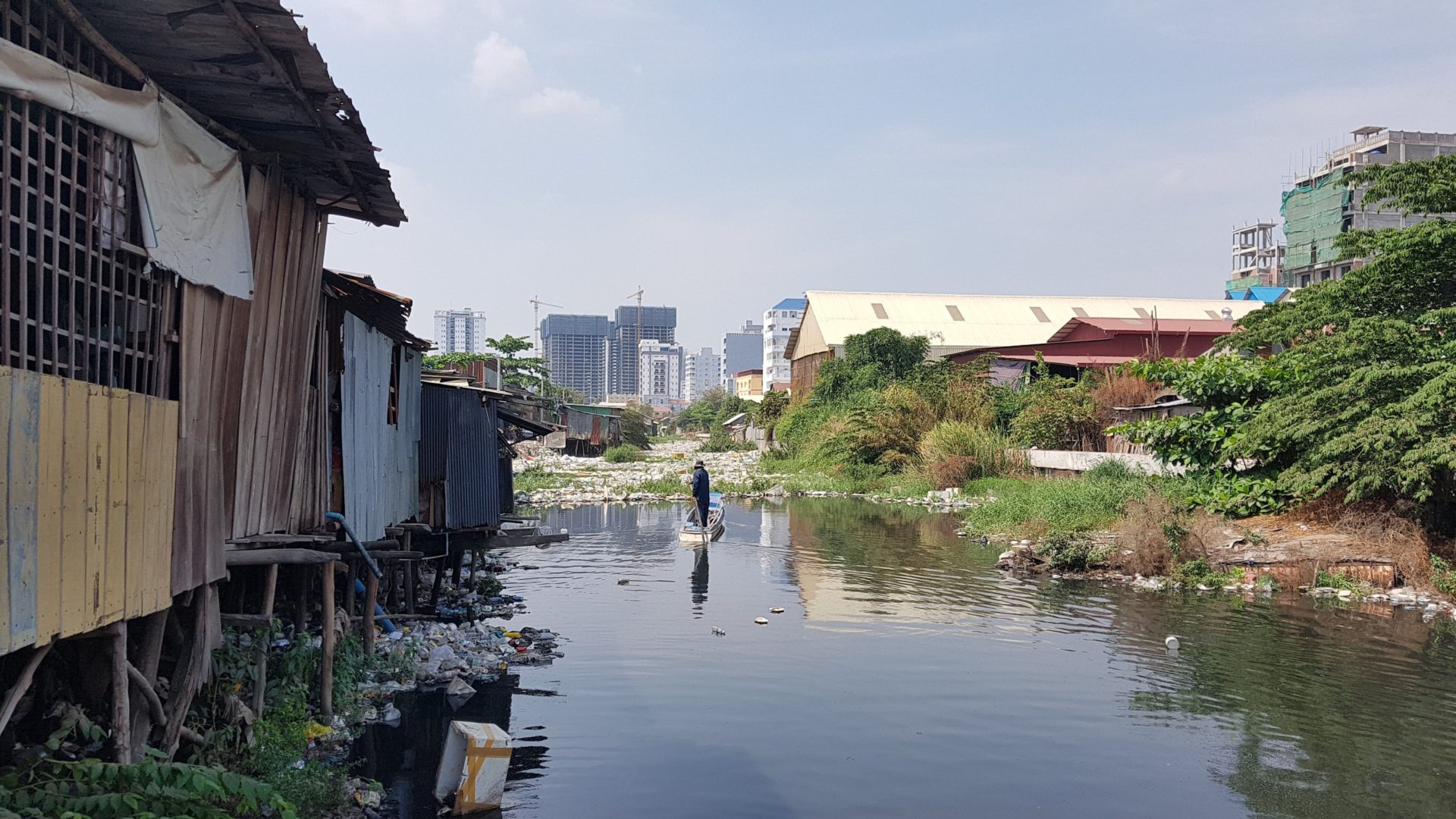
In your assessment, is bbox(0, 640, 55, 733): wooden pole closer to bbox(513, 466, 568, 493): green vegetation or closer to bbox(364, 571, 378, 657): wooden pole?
bbox(364, 571, 378, 657): wooden pole

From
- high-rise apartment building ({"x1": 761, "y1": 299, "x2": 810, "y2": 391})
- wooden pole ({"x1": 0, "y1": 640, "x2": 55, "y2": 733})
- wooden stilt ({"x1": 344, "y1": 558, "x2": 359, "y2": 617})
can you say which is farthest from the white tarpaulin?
high-rise apartment building ({"x1": 761, "y1": 299, "x2": 810, "y2": 391})

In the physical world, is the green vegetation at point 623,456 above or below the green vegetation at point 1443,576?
above

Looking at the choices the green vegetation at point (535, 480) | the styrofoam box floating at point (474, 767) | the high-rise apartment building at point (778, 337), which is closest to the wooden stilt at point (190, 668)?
the styrofoam box floating at point (474, 767)

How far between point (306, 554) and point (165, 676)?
1168mm

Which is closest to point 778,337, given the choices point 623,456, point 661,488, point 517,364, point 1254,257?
point 1254,257

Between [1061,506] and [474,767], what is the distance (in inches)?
640

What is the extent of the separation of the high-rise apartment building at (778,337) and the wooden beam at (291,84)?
328 feet

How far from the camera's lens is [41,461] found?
4711mm

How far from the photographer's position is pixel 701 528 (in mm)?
22234

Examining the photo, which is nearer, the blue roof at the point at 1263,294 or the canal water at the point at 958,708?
the canal water at the point at 958,708

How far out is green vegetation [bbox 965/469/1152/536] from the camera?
20.2m

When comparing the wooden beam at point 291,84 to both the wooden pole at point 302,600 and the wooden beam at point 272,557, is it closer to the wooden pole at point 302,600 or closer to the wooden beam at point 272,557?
A: the wooden beam at point 272,557

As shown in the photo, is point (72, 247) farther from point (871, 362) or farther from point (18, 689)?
point (871, 362)

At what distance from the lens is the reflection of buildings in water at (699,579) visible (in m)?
→ 16.0
